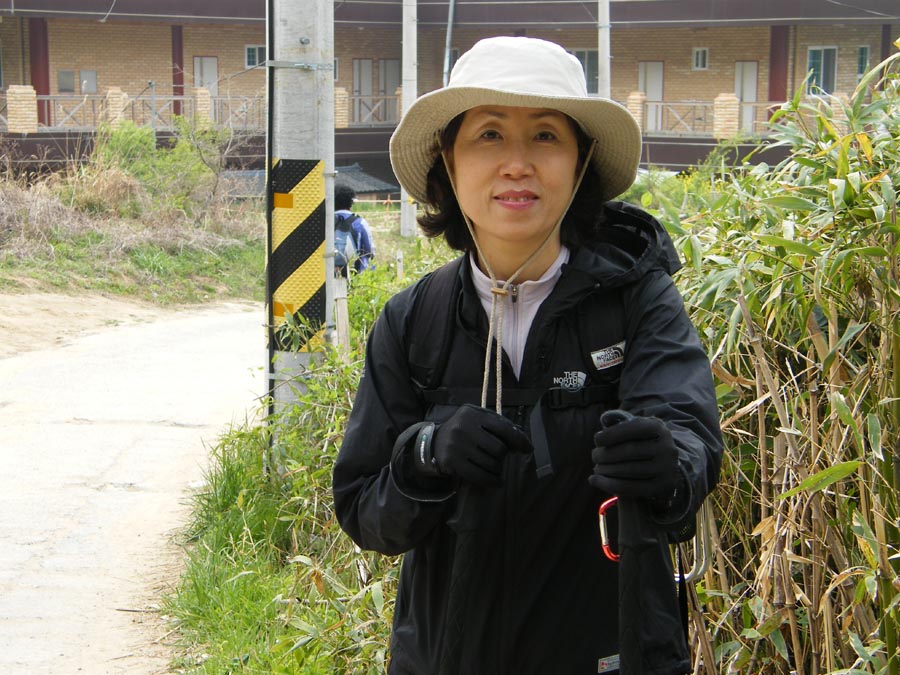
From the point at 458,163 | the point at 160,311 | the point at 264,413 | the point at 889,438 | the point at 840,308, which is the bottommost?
the point at 160,311

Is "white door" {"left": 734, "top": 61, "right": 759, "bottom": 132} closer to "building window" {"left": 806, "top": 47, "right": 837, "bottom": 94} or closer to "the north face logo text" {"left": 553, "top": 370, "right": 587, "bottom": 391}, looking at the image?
"building window" {"left": 806, "top": 47, "right": 837, "bottom": 94}

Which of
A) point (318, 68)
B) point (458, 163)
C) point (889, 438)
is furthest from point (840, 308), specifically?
point (318, 68)

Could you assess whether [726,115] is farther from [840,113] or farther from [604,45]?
[840,113]

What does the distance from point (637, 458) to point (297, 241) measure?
3.94 m

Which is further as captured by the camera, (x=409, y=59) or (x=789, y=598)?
(x=409, y=59)

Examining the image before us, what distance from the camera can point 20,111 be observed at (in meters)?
27.7

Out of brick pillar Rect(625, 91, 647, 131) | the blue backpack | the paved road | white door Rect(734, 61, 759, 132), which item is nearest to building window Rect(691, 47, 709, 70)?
white door Rect(734, 61, 759, 132)

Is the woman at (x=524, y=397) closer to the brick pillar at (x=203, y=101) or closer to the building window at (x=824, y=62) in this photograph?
the brick pillar at (x=203, y=101)

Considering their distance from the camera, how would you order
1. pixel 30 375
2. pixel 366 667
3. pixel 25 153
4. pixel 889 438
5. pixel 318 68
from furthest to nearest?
1. pixel 25 153
2. pixel 30 375
3. pixel 318 68
4. pixel 366 667
5. pixel 889 438

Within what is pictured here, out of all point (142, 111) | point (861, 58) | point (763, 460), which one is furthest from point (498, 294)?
point (861, 58)

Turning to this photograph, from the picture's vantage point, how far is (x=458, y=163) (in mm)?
2377

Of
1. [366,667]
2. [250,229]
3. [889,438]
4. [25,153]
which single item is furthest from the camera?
[25,153]

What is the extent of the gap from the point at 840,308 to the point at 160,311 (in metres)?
13.0

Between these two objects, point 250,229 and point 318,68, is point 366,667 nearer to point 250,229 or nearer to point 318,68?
point 318,68
